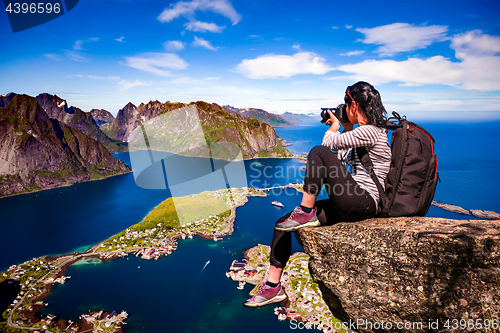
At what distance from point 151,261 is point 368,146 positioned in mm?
48498

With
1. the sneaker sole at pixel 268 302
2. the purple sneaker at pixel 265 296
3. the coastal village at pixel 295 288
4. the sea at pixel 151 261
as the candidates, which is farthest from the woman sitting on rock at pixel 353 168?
the sea at pixel 151 261

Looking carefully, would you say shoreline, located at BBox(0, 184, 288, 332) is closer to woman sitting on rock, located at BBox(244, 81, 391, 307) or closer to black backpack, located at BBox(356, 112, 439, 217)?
woman sitting on rock, located at BBox(244, 81, 391, 307)

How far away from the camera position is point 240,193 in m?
80.7

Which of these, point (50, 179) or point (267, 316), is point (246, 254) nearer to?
point (267, 316)

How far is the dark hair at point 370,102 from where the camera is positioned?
4137 millimetres

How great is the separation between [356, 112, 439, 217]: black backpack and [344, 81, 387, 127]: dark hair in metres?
0.26

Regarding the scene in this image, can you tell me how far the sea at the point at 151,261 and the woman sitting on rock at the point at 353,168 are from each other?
3231 cm

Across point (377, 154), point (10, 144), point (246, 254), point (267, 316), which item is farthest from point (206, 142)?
point (377, 154)

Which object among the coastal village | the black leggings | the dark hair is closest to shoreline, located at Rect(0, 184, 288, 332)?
the coastal village

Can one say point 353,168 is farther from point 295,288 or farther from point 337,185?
point 295,288

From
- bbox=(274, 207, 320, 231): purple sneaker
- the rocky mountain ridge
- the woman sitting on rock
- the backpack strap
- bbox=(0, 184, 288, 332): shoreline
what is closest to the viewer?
the woman sitting on rock

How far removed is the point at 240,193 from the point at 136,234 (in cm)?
3667

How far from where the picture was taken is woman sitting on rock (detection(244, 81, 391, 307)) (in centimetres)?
405

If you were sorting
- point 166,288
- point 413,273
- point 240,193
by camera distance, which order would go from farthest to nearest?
1. point 240,193
2. point 166,288
3. point 413,273
